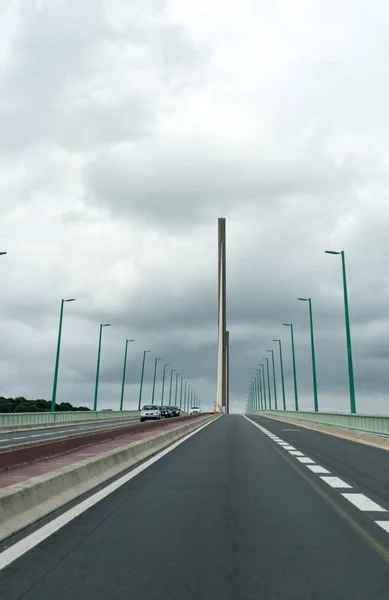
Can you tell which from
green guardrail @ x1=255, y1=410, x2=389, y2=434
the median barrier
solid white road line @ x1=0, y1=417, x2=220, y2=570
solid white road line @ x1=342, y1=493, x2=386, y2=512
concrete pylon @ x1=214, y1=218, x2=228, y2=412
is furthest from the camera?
concrete pylon @ x1=214, y1=218, x2=228, y2=412

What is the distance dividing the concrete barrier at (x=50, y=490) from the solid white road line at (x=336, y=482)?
413 cm

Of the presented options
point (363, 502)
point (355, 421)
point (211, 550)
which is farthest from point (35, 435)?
point (211, 550)

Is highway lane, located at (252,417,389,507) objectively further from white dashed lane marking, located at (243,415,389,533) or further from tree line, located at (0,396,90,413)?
tree line, located at (0,396,90,413)

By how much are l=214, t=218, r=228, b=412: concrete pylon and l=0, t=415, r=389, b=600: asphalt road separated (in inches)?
4909

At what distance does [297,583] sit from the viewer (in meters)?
5.70

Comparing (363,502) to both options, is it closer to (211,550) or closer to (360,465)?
(211,550)

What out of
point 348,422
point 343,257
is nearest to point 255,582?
point 348,422

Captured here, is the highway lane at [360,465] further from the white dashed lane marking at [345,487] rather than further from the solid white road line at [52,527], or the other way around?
the solid white road line at [52,527]

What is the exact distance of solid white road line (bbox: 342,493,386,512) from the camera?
31.9 feet

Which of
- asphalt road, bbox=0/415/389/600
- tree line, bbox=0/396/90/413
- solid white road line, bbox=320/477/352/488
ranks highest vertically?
tree line, bbox=0/396/90/413

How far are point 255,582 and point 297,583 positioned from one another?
1.12 ft

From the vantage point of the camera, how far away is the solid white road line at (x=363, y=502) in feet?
31.9

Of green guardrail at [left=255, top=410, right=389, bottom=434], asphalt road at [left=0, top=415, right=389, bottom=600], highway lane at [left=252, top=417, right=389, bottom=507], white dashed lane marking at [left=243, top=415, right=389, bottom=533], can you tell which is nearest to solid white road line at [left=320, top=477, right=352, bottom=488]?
white dashed lane marking at [left=243, top=415, right=389, bottom=533]

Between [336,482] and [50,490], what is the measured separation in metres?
5.79
